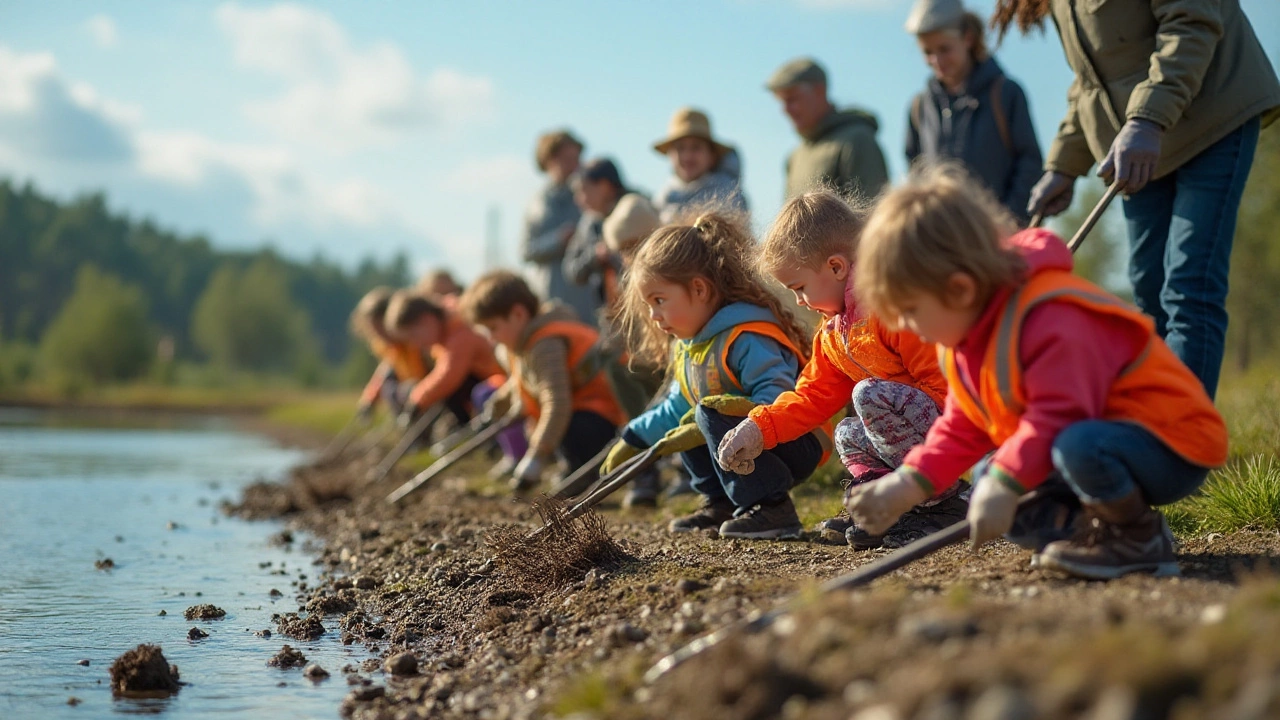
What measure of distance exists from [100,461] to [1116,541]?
44.2 feet

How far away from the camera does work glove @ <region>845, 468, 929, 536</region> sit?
3170 mm

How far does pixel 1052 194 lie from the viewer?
17.2 ft

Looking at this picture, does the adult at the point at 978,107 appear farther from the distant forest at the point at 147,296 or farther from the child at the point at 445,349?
the distant forest at the point at 147,296

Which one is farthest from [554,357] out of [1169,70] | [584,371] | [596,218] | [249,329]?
[249,329]

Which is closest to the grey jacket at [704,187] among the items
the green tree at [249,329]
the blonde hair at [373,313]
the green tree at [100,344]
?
the blonde hair at [373,313]

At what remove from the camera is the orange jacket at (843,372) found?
4.41 meters

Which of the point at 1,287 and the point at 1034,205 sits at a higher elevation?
the point at 1,287

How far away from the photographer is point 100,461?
47.3 feet

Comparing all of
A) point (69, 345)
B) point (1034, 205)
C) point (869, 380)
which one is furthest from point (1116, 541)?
point (69, 345)

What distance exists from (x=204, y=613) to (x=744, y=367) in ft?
7.64

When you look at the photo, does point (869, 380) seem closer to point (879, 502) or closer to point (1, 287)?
point (879, 502)

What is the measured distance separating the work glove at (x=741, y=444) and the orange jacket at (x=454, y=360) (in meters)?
5.68

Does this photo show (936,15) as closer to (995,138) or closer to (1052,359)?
(995,138)

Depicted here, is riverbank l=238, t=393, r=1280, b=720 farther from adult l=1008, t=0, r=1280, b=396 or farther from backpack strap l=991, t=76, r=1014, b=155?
backpack strap l=991, t=76, r=1014, b=155
